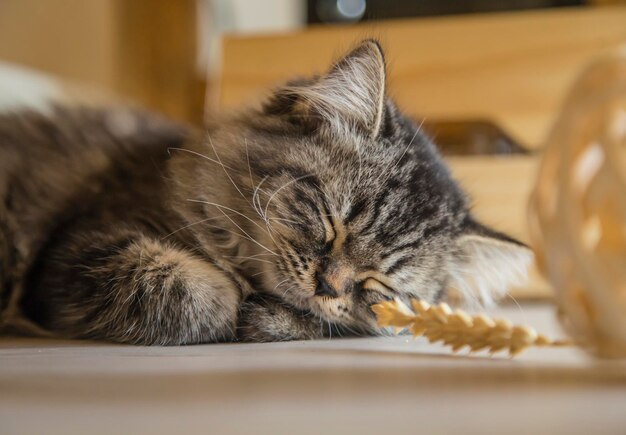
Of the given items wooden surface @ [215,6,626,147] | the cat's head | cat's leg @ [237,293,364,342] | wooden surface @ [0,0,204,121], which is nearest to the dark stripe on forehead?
the cat's head

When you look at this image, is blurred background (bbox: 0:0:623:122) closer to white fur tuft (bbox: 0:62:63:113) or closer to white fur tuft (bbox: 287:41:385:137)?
white fur tuft (bbox: 0:62:63:113)

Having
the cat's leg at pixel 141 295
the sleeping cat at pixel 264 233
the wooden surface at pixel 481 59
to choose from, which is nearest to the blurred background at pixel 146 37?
the wooden surface at pixel 481 59

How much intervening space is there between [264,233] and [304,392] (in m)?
0.58

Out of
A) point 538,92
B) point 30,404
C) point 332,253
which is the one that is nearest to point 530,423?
point 30,404

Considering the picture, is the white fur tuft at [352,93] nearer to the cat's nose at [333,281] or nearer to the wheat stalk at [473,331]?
the cat's nose at [333,281]

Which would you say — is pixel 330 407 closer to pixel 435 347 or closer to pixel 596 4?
pixel 435 347

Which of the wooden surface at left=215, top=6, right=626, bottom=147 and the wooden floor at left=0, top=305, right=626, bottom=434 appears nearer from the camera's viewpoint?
the wooden floor at left=0, top=305, right=626, bottom=434

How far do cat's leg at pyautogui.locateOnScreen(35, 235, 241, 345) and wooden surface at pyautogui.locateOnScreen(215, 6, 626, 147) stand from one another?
146 cm

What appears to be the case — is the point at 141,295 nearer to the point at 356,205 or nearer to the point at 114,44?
the point at 356,205

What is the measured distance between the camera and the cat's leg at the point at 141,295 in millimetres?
1280

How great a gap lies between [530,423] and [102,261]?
95 cm

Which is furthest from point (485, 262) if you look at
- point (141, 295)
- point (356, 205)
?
point (141, 295)

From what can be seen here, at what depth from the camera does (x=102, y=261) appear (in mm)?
1369

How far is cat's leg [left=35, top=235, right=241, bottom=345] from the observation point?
1.28m
